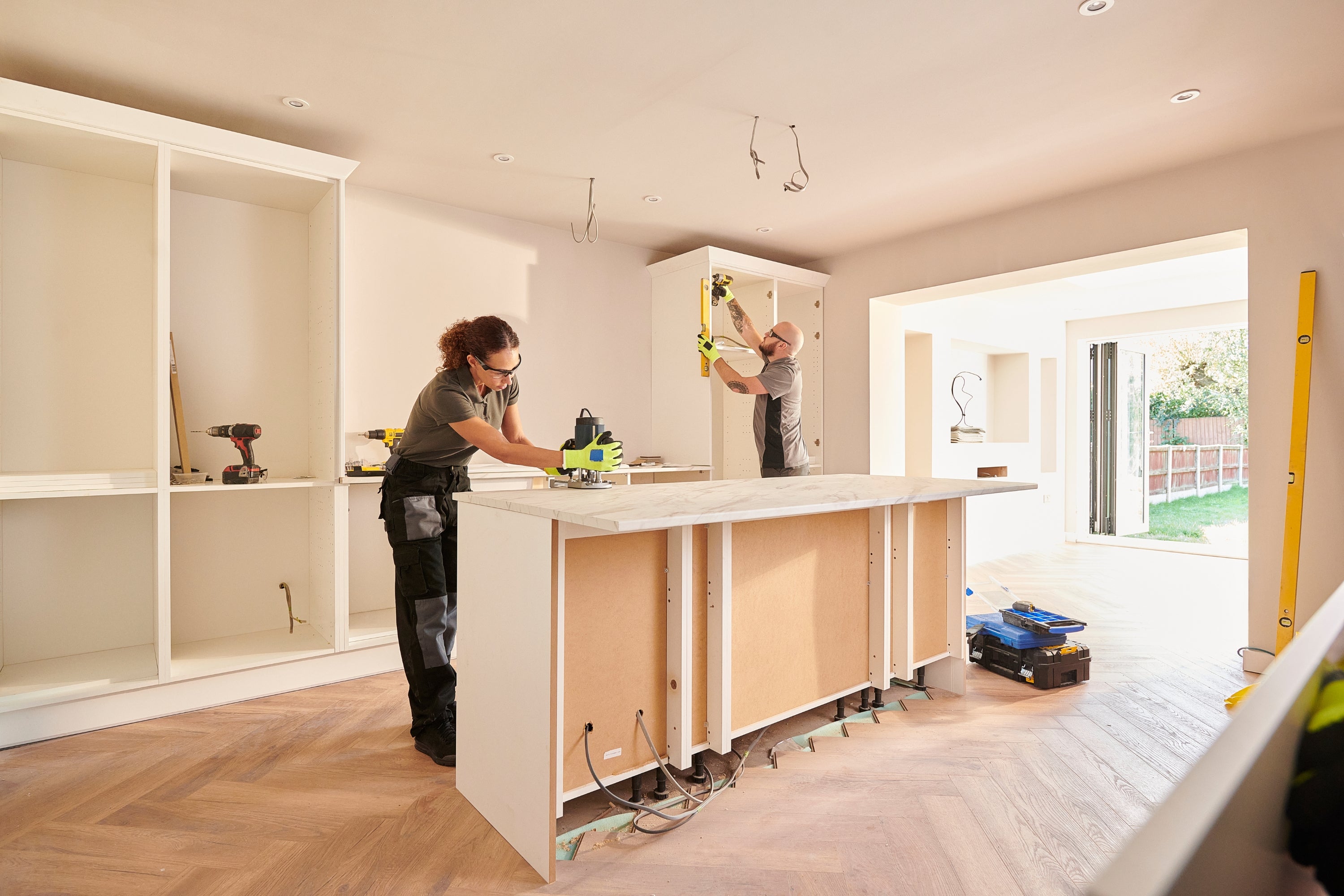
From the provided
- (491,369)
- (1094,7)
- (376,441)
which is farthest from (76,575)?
(1094,7)

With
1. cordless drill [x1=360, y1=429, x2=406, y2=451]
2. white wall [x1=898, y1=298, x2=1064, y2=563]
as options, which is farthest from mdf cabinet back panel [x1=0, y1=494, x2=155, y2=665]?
white wall [x1=898, y1=298, x2=1064, y2=563]

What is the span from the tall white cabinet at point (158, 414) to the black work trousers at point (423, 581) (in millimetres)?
870

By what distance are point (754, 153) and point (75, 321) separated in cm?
312

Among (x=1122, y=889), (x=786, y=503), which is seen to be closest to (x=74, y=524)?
(x=786, y=503)

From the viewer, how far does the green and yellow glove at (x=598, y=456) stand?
83.3 inches

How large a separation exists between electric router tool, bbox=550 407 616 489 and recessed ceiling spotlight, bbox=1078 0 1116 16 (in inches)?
80.7

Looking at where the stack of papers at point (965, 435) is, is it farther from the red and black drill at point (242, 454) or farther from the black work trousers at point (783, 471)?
the red and black drill at point (242, 454)

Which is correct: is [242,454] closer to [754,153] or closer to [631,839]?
[631,839]

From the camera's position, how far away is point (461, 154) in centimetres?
330

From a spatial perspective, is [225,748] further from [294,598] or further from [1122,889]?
[1122,889]

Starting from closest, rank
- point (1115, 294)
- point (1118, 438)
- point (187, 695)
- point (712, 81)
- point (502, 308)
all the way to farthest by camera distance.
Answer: point (712, 81)
point (187, 695)
point (502, 308)
point (1115, 294)
point (1118, 438)

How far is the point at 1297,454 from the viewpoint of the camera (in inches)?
120

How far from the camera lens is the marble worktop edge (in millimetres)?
1597

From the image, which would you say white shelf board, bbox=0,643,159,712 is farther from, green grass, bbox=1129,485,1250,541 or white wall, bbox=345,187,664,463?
green grass, bbox=1129,485,1250,541
